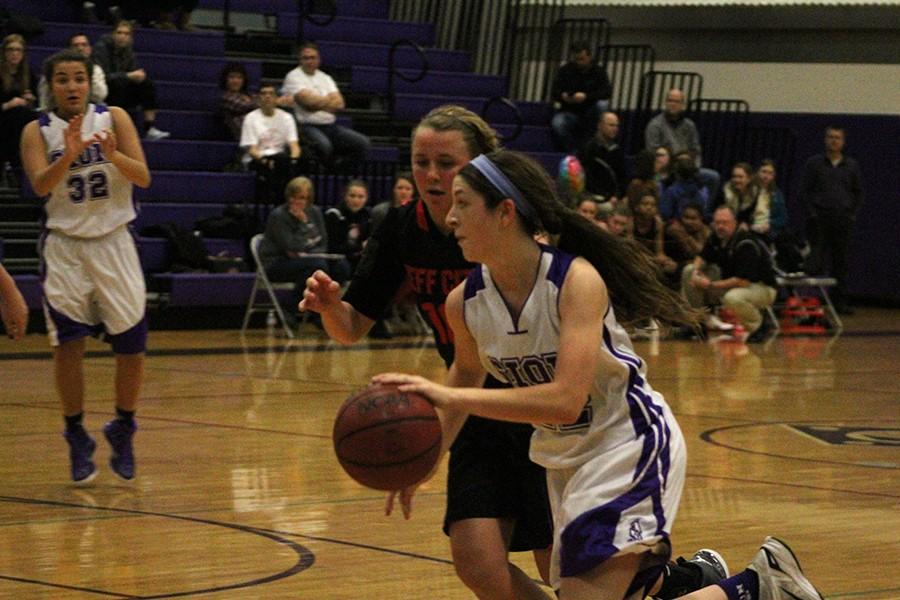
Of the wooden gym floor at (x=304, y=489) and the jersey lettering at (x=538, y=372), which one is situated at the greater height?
the jersey lettering at (x=538, y=372)

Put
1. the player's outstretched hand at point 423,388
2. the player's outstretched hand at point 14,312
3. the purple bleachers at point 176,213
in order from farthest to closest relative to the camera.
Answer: the purple bleachers at point 176,213
the player's outstretched hand at point 14,312
the player's outstretched hand at point 423,388

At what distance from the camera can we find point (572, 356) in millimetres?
3484

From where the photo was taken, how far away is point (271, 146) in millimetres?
14523

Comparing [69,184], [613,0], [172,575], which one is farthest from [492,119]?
[172,575]

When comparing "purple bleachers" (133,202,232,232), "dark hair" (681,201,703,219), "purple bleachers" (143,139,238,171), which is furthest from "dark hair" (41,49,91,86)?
"dark hair" (681,201,703,219)

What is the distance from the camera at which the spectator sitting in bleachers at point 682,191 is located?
15.6 meters

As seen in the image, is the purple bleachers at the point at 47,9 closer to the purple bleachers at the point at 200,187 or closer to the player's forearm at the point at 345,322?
the purple bleachers at the point at 200,187

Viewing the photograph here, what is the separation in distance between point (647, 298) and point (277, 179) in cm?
1086

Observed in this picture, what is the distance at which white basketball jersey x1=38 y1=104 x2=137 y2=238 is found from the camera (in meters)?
6.61

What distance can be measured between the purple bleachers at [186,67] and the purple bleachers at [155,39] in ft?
0.50

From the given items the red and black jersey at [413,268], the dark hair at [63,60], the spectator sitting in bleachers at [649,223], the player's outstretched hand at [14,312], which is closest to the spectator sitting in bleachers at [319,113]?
the spectator sitting in bleachers at [649,223]

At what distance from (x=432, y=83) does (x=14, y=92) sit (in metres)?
5.71

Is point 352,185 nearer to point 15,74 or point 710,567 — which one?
point 15,74

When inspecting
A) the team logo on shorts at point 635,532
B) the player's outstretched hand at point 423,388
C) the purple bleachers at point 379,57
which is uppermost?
the purple bleachers at point 379,57
